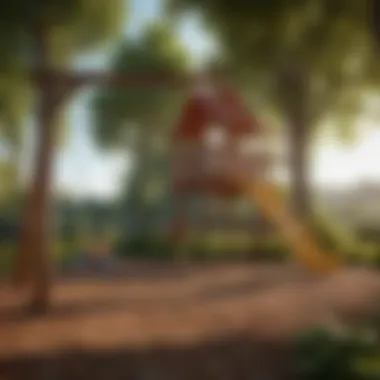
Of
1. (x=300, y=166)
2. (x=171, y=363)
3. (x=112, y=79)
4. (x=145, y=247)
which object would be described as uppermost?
(x=112, y=79)

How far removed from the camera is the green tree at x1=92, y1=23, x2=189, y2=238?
1064 millimetres

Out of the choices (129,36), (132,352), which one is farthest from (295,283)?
(129,36)

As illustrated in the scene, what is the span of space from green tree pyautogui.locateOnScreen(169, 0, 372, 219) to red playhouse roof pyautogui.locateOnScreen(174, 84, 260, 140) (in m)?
0.04

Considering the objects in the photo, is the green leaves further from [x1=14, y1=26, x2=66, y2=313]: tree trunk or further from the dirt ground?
the dirt ground

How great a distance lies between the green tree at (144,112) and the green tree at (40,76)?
46 mm

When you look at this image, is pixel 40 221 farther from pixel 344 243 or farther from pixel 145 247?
pixel 344 243

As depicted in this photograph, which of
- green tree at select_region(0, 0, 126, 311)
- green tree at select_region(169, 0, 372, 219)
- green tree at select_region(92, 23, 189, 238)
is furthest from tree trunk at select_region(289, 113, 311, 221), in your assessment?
green tree at select_region(0, 0, 126, 311)

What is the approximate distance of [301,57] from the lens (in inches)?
42.9

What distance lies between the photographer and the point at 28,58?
3.51 feet

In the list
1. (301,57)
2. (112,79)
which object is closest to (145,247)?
(112,79)

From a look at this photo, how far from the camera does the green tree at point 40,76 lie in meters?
1.06

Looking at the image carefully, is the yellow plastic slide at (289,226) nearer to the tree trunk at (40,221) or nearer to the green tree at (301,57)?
the green tree at (301,57)

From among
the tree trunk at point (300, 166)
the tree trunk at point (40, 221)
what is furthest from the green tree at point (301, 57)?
the tree trunk at point (40, 221)

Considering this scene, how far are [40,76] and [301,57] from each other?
0.35 metres
